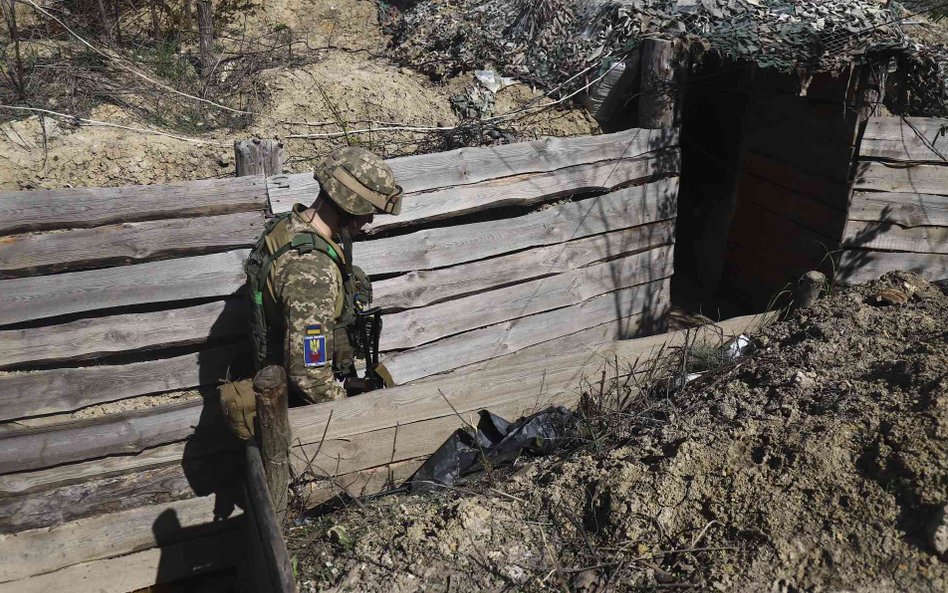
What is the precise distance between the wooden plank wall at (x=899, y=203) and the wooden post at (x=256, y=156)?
4.07m

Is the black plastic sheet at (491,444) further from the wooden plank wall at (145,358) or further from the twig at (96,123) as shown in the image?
the twig at (96,123)

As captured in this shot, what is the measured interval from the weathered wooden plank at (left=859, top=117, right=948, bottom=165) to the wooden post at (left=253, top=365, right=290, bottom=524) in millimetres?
4428

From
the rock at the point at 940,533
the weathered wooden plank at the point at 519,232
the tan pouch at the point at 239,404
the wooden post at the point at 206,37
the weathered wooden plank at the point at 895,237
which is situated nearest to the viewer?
the rock at the point at 940,533

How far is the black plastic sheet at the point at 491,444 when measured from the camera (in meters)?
3.62

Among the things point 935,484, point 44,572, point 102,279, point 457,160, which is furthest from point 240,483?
point 935,484

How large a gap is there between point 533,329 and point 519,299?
0.28 metres

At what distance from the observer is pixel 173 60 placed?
5883 mm

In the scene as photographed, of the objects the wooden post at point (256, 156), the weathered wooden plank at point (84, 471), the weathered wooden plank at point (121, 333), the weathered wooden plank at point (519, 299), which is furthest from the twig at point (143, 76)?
the weathered wooden plank at point (84, 471)

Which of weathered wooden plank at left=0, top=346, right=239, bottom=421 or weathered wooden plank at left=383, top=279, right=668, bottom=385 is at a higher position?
weathered wooden plank at left=0, top=346, right=239, bottom=421

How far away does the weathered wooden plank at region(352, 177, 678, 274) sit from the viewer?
437cm

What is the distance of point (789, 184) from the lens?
Result: 6.20m

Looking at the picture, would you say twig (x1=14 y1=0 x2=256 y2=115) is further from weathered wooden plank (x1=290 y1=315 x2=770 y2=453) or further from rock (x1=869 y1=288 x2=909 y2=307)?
rock (x1=869 y1=288 x2=909 y2=307)

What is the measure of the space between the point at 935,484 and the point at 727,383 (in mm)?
1264

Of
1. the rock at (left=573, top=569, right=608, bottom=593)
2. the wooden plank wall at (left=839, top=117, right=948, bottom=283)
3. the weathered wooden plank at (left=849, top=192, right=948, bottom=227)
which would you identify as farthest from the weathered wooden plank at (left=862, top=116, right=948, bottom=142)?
the rock at (left=573, top=569, right=608, bottom=593)
